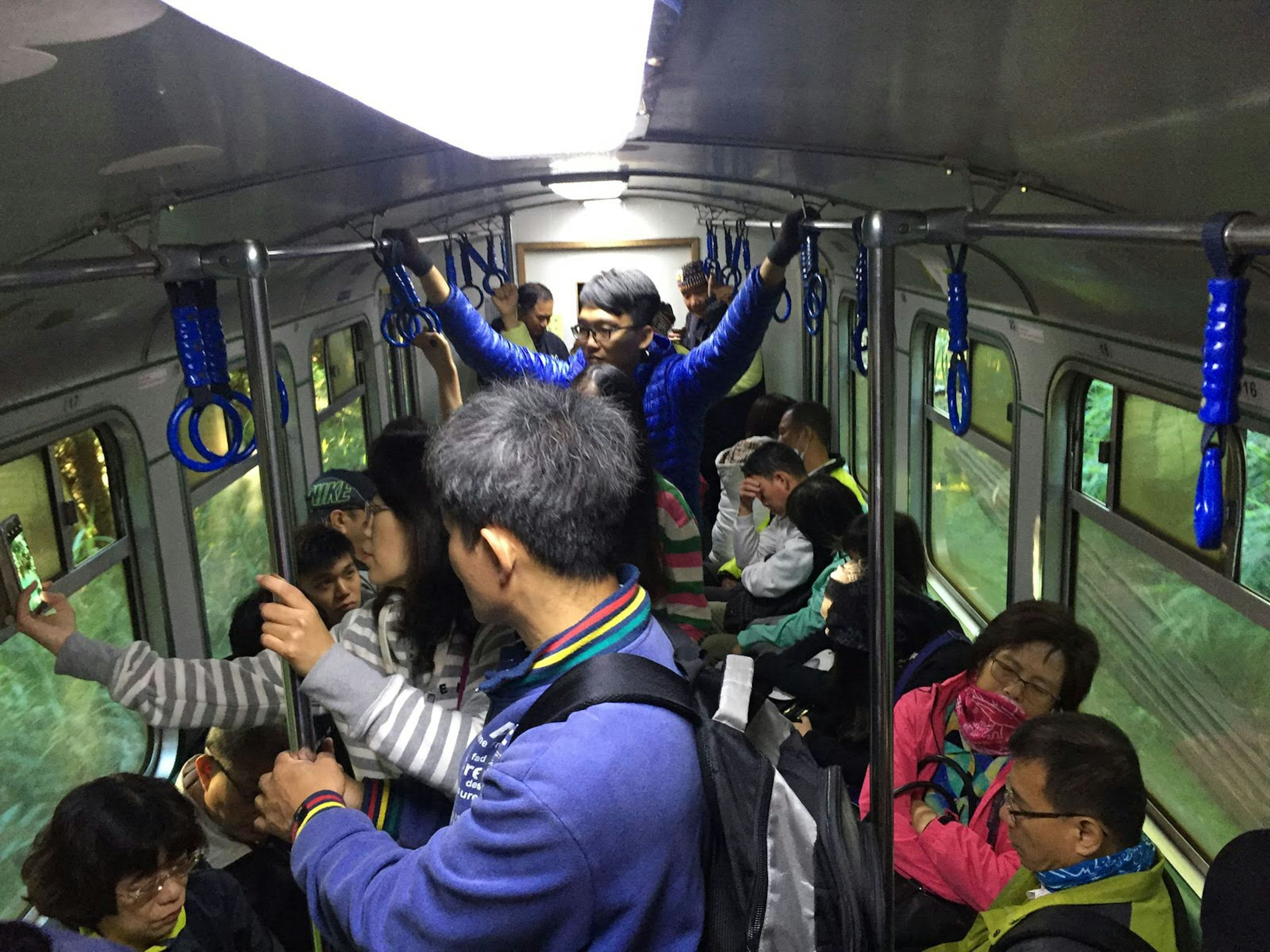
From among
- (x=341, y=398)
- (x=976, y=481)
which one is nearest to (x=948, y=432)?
(x=976, y=481)

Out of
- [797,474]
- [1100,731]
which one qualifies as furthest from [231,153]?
[797,474]

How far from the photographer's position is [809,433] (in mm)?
5234

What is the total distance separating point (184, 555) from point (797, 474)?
2.46 metres

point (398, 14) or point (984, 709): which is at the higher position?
point (398, 14)

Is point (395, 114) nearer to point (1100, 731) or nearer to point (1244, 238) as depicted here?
point (1244, 238)

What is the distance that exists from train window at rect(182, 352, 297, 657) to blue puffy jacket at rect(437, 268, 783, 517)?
1487 mm

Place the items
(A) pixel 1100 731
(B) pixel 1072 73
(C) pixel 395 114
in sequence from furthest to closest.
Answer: (A) pixel 1100 731
(B) pixel 1072 73
(C) pixel 395 114

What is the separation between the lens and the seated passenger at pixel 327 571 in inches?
111

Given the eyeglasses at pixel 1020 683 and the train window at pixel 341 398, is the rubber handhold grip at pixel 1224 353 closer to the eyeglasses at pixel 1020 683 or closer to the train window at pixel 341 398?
the eyeglasses at pixel 1020 683

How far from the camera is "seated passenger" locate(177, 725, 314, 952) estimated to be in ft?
8.12

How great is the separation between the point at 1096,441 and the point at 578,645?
2667 mm

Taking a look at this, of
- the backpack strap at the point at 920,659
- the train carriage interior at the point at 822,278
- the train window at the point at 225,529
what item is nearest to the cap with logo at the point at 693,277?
the train carriage interior at the point at 822,278

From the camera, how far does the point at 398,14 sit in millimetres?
932

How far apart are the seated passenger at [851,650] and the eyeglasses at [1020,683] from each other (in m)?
0.32
